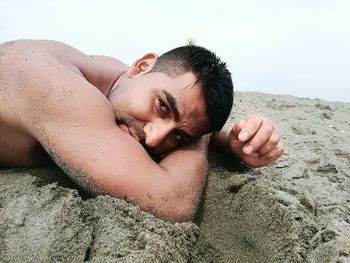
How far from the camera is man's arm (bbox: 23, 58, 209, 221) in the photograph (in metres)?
1.48

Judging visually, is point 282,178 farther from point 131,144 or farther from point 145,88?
point 131,144

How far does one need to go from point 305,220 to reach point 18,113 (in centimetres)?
109

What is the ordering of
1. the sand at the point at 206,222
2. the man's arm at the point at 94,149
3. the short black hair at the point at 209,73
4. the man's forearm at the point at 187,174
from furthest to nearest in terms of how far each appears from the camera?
the short black hair at the point at 209,73 < the man's forearm at the point at 187,174 < the man's arm at the point at 94,149 < the sand at the point at 206,222

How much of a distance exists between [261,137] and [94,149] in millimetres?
816

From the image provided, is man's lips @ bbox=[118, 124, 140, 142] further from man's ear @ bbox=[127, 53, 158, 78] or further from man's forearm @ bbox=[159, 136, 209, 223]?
man's ear @ bbox=[127, 53, 158, 78]

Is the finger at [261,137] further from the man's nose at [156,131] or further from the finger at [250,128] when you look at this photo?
the man's nose at [156,131]

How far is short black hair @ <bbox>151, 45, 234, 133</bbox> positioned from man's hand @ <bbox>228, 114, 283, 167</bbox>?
0.35 ft

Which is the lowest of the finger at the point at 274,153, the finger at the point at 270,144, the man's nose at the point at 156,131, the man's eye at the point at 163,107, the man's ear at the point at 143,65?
the finger at the point at 274,153


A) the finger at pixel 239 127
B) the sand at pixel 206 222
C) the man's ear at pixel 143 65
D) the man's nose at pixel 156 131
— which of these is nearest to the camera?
the sand at pixel 206 222

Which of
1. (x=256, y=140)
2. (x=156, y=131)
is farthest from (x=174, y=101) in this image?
(x=256, y=140)

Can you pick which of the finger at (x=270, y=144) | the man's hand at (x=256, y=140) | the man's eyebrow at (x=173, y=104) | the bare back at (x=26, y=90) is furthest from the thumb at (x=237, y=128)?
the bare back at (x=26, y=90)

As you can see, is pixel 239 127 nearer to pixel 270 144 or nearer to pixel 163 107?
pixel 270 144

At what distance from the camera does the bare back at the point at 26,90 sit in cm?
161

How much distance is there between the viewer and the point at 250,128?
1999 mm
